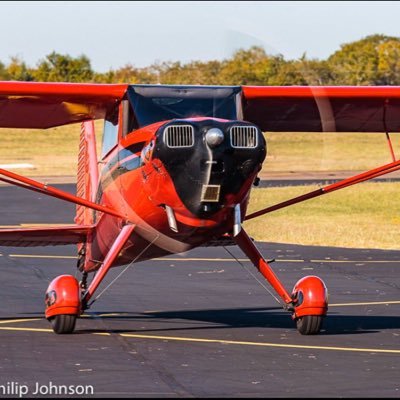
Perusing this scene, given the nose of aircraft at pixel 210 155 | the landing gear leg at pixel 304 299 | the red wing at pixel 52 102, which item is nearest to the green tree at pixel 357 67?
the red wing at pixel 52 102

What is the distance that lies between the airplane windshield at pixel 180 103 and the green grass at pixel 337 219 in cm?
1082

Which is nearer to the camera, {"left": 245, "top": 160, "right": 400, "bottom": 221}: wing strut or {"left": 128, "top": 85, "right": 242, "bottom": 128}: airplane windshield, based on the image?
{"left": 128, "top": 85, "right": 242, "bottom": 128}: airplane windshield

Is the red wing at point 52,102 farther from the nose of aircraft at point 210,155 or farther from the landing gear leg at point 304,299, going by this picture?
the landing gear leg at point 304,299

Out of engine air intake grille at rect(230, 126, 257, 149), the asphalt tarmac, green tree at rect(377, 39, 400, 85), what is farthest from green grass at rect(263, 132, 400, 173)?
engine air intake grille at rect(230, 126, 257, 149)

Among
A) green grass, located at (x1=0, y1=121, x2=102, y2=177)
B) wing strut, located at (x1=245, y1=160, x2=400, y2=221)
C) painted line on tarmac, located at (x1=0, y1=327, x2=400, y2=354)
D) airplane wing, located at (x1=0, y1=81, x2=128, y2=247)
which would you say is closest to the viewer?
painted line on tarmac, located at (x1=0, y1=327, x2=400, y2=354)

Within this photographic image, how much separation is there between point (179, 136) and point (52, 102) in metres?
2.99

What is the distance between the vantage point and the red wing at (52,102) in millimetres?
14141

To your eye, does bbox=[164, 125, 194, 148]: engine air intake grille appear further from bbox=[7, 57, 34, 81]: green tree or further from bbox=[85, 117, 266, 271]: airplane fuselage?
bbox=[7, 57, 34, 81]: green tree

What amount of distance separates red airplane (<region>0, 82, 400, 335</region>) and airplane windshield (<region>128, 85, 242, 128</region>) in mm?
13

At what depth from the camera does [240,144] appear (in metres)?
12.1

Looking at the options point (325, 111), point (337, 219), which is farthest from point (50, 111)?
point (337, 219)

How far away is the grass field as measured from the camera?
25.7 meters

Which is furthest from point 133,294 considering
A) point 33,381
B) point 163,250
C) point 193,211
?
point 33,381

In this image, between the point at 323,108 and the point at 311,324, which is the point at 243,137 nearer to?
the point at 311,324
